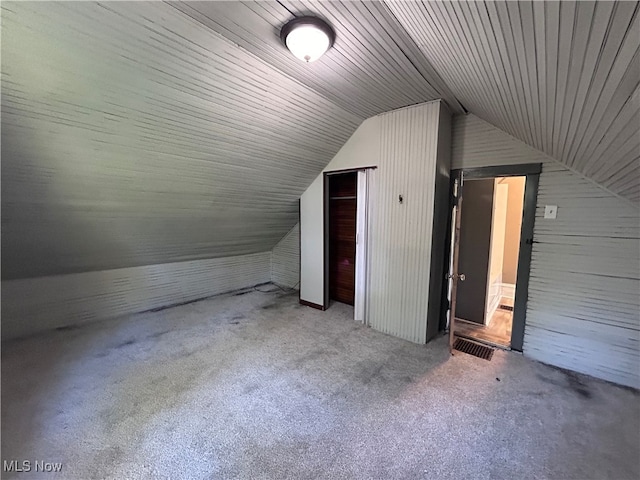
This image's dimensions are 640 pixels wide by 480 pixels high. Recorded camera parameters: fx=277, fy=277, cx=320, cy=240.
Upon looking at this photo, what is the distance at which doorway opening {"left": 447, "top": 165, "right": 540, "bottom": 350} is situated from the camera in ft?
8.34

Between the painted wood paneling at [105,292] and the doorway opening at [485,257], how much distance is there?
338 centimetres

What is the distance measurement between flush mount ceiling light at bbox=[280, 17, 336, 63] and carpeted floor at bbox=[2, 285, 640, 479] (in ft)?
7.34

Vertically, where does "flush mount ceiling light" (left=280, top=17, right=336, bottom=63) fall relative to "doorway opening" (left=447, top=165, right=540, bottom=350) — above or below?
above

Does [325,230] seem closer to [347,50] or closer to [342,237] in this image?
[342,237]

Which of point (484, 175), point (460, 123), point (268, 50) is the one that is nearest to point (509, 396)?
point (484, 175)

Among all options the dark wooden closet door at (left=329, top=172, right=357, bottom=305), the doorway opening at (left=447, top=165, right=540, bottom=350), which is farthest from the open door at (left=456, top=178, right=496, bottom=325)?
the dark wooden closet door at (left=329, top=172, right=357, bottom=305)

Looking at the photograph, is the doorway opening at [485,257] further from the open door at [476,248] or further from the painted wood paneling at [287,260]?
the painted wood paneling at [287,260]

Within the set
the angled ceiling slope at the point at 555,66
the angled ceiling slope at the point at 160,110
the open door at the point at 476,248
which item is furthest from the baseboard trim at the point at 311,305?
the angled ceiling slope at the point at 555,66

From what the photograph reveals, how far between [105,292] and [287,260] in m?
2.56

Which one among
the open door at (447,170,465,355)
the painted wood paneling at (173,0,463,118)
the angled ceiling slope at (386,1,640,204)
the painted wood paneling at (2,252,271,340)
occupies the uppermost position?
the painted wood paneling at (173,0,463,118)

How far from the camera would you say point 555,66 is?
0.97 m

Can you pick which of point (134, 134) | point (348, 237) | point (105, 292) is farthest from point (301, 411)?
point (105, 292)

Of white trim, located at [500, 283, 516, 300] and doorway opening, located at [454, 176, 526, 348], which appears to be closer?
doorway opening, located at [454, 176, 526, 348]

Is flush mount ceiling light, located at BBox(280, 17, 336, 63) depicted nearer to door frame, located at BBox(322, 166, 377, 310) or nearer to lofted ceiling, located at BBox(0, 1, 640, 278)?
lofted ceiling, located at BBox(0, 1, 640, 278)
